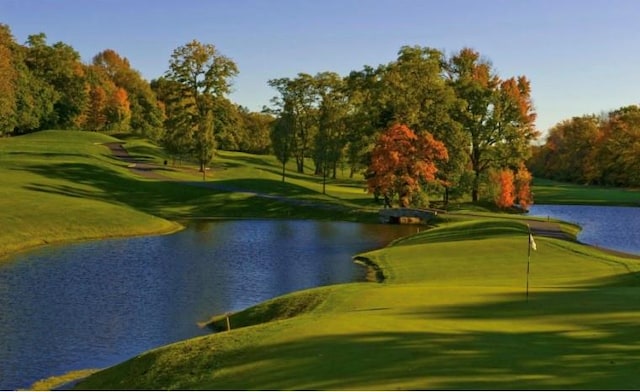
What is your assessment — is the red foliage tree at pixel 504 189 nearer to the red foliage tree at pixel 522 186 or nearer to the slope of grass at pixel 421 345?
the red foliage tree at pixel 522 186

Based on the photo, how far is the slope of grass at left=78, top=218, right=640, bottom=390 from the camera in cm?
1321

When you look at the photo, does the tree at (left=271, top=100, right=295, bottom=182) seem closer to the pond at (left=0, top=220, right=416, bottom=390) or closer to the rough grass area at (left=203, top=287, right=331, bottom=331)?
the pond at (left=0, top=220, right=416, bottom=390)

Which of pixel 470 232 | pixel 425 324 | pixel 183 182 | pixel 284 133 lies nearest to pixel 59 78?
pixel 284 133

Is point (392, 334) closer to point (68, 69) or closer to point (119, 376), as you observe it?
point (119, 376)

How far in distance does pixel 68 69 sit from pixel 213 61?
57085mm

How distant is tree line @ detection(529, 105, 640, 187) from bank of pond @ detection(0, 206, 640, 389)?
7355cm

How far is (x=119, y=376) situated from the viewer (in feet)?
63.1

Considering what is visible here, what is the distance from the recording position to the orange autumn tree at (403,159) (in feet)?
235

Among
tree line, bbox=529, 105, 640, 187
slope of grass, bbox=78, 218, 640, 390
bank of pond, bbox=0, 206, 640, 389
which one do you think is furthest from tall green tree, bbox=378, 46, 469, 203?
tree line, bbox=529, 105, 640, 187

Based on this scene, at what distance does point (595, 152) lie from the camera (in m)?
143

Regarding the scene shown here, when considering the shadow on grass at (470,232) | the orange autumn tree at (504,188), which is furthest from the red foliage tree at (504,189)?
the shadow on grass at (470,232)

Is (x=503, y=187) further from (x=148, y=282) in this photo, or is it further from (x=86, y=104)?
(x=86, y=104)

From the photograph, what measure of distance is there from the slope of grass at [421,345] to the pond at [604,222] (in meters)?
29.8

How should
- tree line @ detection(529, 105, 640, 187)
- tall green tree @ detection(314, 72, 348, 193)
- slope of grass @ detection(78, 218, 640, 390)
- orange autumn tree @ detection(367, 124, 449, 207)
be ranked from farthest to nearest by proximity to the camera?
1. tree line @ detection(529, 105, 640, 187)
2. tall green tree @ detection(314, 72, 348, 193)
3. orange autumn tree @ detection(367, 124, 449, 207)
4. slope of grass @ detection(78, 218, 640, 390)
